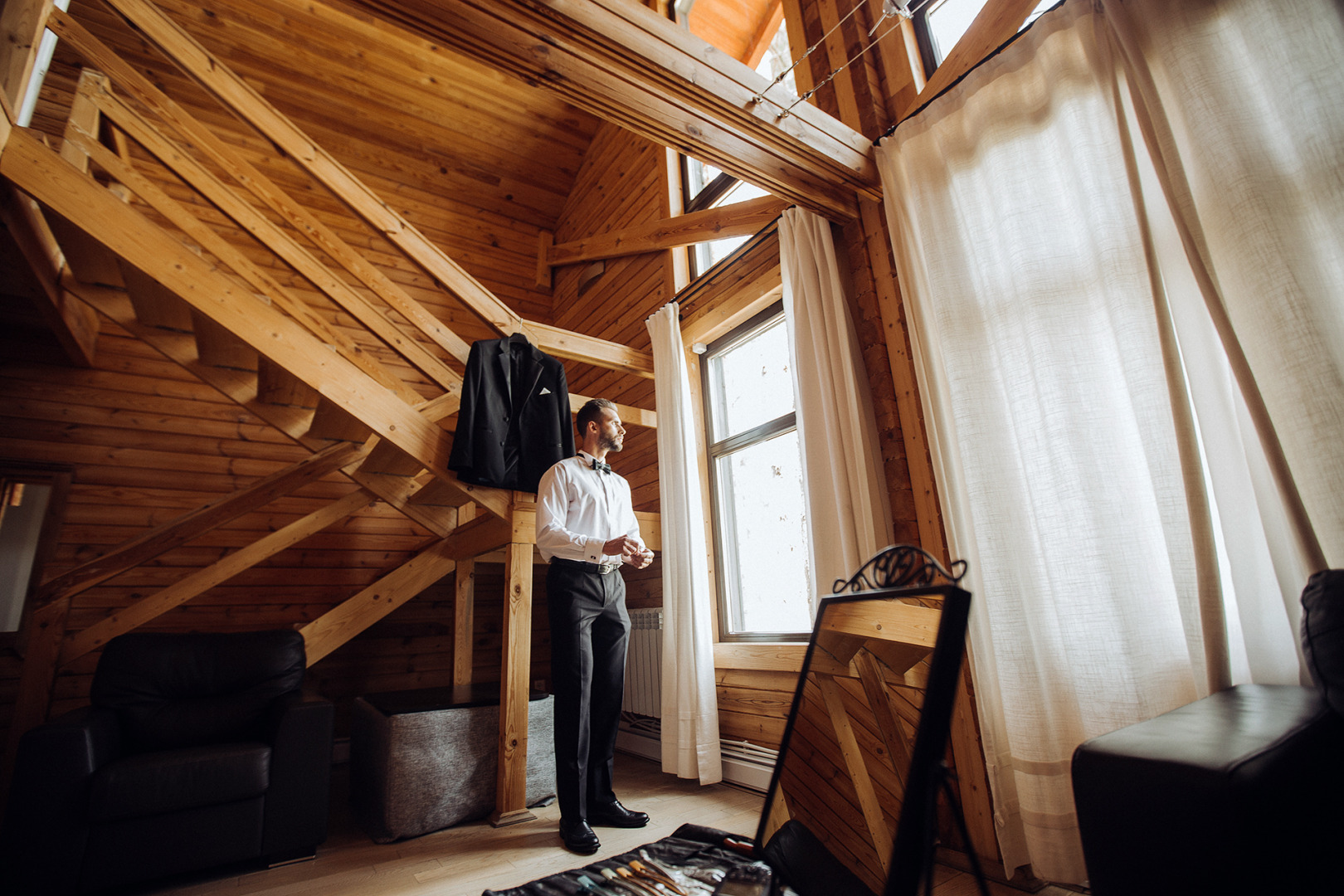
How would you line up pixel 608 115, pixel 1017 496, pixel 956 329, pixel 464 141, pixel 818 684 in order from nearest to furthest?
pixel 818 684, pixel 1017 496, pixel 956 329, pixel 608 115, pixel 464 141

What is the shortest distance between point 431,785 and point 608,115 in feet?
9.06

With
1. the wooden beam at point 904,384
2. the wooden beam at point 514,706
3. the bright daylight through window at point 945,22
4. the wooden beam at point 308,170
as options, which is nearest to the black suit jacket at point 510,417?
the wooden beam at point 308,170

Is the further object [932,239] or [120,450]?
[120,450]

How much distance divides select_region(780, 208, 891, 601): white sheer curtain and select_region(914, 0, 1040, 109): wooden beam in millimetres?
656

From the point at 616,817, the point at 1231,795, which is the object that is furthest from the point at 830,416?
the point at 616,817

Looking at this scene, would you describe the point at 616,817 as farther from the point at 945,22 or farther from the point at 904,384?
the point at 945,22

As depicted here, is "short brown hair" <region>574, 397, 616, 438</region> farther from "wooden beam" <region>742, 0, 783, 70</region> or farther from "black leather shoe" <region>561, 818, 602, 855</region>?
"wooden beam" <region>742, 0, 783, 70</region>

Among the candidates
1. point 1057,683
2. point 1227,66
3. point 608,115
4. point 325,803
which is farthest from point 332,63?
point 1057,683

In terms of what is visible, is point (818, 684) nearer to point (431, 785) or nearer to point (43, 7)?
point (431, 785)

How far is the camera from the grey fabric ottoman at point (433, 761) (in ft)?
7.94

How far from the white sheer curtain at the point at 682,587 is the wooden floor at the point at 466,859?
0.21m

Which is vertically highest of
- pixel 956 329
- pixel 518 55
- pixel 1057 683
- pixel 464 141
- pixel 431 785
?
pixel 464 141

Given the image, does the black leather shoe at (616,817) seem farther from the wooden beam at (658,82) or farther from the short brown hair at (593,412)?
the wooden beam at (658,82)

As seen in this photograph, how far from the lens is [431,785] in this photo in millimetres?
2469
